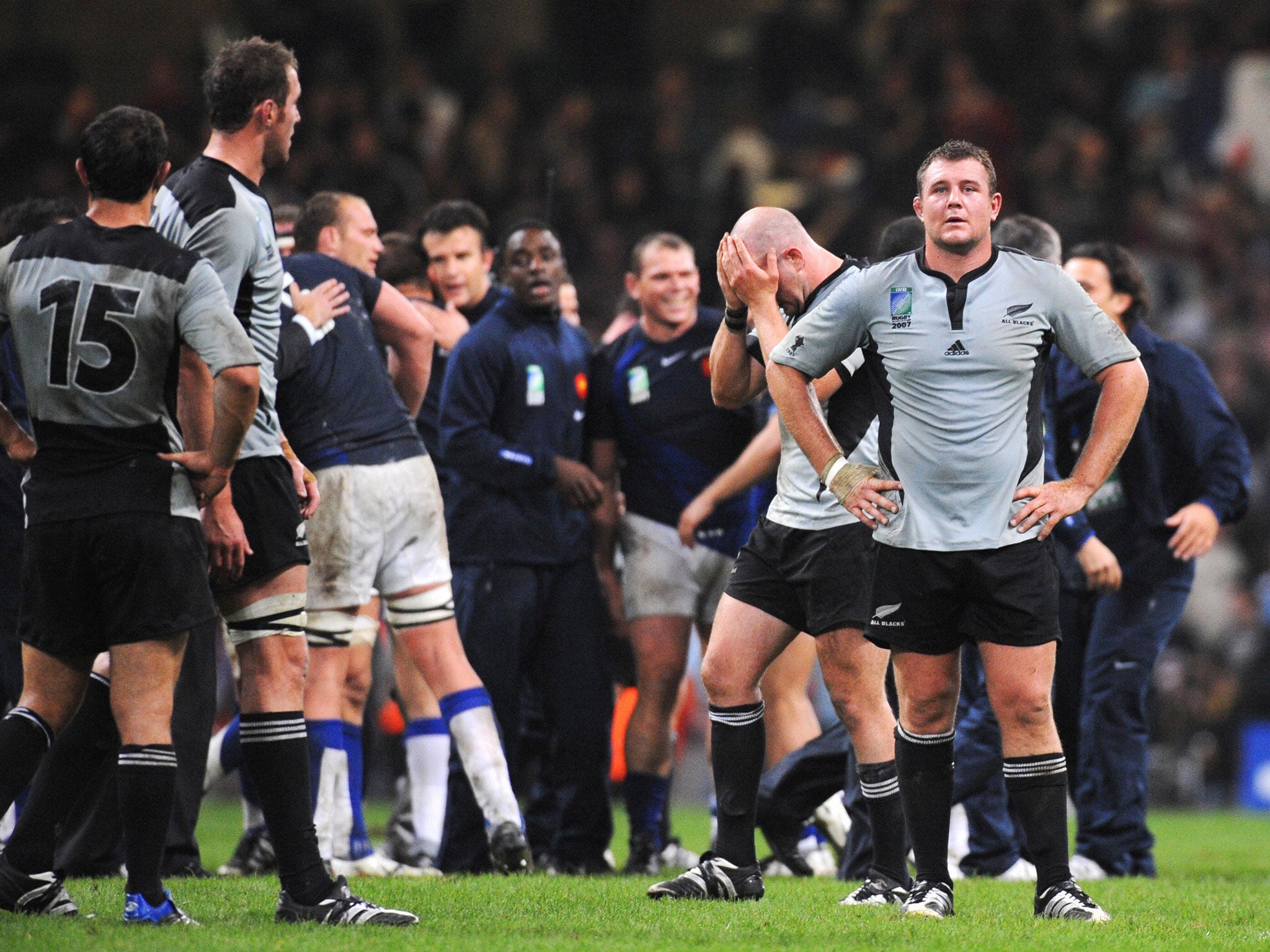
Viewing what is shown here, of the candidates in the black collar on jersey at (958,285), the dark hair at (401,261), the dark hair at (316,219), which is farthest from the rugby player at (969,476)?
the dark hair at (401,261)

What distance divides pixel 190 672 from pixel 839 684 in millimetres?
2684

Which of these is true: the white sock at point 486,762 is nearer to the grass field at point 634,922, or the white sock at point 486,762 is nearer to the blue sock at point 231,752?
the grass field at point 634,922

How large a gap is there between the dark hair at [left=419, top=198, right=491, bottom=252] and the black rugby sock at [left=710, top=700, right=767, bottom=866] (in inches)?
133

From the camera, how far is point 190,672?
23.2 ft

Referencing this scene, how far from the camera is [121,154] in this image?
204 inches

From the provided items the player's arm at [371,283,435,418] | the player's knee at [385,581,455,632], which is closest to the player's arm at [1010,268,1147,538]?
the player's knee at [385,581,455,632]

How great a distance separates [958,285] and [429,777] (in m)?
3.49

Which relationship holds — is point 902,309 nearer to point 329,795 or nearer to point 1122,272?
point 329,795

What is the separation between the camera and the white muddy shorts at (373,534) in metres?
6.91

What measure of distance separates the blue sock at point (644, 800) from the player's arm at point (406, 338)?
6.28ft

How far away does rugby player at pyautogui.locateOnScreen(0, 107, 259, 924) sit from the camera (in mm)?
5148

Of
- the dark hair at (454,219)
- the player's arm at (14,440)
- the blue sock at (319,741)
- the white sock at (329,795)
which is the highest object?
the dark hair at (454,219)

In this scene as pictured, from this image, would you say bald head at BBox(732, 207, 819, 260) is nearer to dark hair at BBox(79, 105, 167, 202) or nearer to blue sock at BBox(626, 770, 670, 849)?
dark hair at BBox(79, 105, 167, 202)

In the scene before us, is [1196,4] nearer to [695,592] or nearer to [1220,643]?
[1220,643]
